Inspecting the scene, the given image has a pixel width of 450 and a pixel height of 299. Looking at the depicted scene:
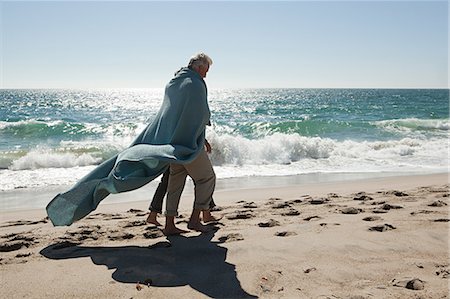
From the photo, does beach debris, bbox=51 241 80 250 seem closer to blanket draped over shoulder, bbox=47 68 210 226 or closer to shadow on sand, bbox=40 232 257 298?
shadow on sand, bbox=40 232 257 298

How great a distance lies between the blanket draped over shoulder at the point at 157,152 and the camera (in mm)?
3617

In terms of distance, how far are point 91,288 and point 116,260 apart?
52cm

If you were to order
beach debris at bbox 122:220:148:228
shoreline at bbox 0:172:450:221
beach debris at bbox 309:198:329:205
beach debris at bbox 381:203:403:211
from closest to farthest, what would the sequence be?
beach debris at bbox 122:220:148:228, beach debris at bbox 381:203:403:211, beach debris at bbox 309:198:329:205, shoreline at bbox 0:172:450:221

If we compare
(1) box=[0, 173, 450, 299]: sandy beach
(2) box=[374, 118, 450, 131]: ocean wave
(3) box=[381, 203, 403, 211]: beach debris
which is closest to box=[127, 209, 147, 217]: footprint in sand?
(1) box=[0, 173, 450, 299]: sandy beach

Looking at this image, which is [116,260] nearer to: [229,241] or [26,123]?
[229,241]

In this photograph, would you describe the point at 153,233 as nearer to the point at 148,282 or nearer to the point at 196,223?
the point at 196,223

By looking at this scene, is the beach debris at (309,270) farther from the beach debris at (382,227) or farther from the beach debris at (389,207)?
the beach debris at (389,207)

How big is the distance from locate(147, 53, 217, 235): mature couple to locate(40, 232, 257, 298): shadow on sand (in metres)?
0.28

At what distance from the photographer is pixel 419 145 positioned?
14.9m

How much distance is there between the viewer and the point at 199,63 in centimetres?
379

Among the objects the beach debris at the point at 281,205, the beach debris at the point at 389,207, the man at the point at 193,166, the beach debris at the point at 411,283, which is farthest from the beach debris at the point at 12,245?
the beach debris at the point at 389,207

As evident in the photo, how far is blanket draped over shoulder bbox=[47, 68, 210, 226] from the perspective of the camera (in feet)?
11.9

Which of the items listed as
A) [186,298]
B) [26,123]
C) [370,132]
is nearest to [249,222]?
[186,298]

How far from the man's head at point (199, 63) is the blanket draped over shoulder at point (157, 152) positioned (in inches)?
1.9
